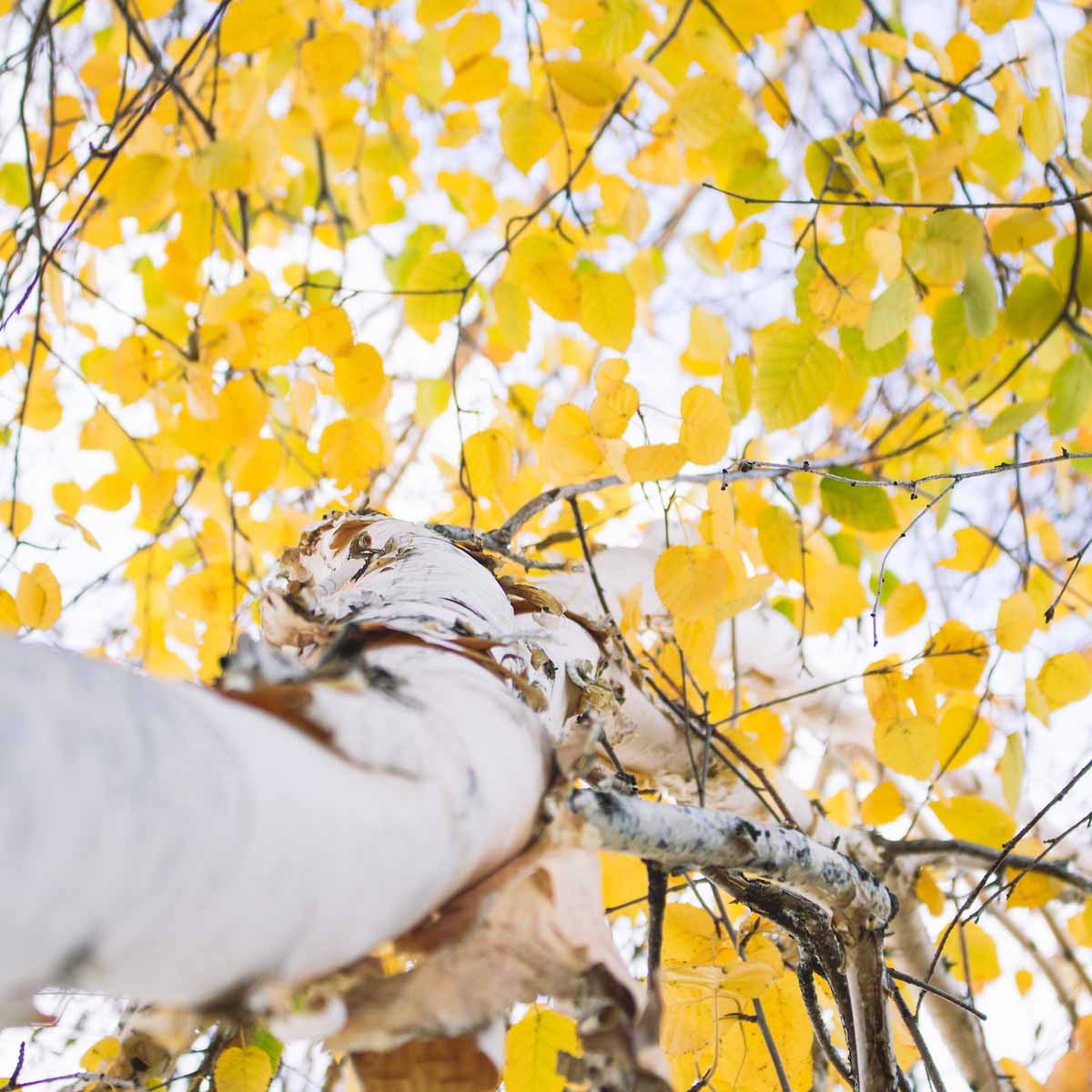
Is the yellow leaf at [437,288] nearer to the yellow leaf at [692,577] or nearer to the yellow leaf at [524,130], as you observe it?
the yellow leaf at [524,130]

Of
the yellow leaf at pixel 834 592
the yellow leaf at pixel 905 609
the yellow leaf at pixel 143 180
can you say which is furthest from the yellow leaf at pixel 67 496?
the yellow leaf at pixel 905 609

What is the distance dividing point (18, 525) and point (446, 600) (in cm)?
132

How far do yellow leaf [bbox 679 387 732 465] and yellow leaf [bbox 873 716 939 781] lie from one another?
1.59ft

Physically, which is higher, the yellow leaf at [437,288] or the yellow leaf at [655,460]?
the yellow leaf at [437,288]

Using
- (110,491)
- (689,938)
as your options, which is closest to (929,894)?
(689,938)

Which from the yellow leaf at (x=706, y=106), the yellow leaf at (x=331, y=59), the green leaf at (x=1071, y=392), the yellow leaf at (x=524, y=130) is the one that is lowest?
the green leaf at (x=1071, y=392)

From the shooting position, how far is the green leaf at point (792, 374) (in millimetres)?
1120

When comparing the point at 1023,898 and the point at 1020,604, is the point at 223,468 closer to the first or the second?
the point at 1020,604

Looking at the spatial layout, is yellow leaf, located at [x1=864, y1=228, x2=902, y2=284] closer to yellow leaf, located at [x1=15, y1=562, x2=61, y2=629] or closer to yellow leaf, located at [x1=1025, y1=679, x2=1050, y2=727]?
yellow leaf, located at [x1=1025, y1=679, x2=1050, y2=727]

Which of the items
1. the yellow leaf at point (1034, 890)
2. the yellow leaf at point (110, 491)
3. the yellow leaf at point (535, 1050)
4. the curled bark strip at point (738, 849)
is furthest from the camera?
the yellow leaf at point (110, 491)

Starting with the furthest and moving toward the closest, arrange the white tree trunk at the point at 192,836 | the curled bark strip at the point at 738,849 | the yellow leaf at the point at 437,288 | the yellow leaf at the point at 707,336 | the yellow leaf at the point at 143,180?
the yellow leaf at the point at 707,336 → the yellow leaf at the point at 437,288 → the yellow leaf at the point at 143,180 → the curled bark strip at the point at 738,849 → the white tree trunk at the point at 192,836

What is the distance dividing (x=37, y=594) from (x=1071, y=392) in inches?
56.0

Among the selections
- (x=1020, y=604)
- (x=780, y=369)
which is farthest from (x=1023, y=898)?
(x=780, y=369)

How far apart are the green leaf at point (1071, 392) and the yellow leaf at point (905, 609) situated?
0.98 feet
